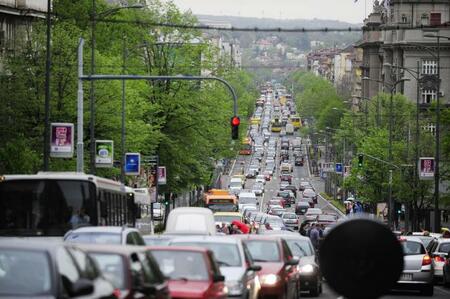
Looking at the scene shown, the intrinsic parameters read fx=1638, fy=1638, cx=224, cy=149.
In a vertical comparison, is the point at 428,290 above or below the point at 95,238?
below


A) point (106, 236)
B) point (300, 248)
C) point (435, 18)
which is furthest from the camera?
point (435, 18)

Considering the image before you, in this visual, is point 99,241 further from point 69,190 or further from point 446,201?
point 446,201

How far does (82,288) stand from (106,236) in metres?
11.5

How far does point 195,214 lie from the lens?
1636 inches

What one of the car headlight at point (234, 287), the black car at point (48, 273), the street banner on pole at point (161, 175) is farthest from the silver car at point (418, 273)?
the street banner on pole at point (161, 175)

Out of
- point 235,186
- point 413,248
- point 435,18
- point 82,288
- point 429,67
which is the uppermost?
point 435,18

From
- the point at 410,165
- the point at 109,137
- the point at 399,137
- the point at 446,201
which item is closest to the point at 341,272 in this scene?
the point at 109,137

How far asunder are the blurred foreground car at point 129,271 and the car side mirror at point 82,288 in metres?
1.80

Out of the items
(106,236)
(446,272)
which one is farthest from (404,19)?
(106,236)

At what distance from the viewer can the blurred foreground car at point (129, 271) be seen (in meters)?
17.9

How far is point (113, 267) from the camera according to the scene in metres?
18.4

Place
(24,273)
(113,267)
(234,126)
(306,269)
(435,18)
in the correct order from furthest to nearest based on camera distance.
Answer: (435,18) < (234,126) < (306,269) < (113,267) < (24,273)

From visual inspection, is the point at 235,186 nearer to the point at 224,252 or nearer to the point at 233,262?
the point at 224,252

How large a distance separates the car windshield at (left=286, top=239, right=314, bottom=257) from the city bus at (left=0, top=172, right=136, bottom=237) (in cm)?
540
